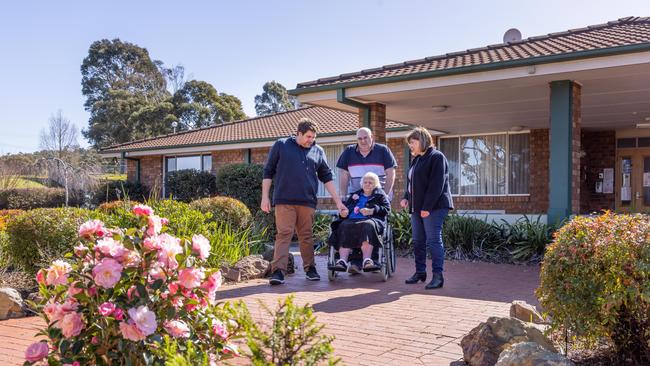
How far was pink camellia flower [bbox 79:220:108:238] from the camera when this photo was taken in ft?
8.40

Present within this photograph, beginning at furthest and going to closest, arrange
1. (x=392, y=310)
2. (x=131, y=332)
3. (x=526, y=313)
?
(x=392, y=310) → (x=526, y=313) → (x=131, y=332)

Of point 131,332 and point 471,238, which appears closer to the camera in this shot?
point 131,332

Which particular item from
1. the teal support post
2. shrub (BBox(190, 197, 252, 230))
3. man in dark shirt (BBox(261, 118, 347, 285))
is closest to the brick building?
the teal support post

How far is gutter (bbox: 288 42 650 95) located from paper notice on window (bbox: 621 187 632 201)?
375 inches

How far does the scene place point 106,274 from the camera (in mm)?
2385

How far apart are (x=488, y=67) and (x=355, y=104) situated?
9.77ft

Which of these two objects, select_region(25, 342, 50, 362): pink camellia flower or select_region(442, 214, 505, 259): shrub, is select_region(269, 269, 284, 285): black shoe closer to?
select_region(442, 214, 505, 259): shrub

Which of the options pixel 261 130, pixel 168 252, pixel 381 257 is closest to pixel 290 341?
pixel 168 252

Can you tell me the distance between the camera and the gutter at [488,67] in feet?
26.7

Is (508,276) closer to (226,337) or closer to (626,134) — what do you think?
(226,337)

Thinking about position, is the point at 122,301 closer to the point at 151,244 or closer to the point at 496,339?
the point at 151,244

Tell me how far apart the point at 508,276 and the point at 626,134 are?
1147cm

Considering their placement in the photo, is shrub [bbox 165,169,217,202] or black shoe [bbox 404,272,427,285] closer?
black shoe [bbox 404,272,427,285]

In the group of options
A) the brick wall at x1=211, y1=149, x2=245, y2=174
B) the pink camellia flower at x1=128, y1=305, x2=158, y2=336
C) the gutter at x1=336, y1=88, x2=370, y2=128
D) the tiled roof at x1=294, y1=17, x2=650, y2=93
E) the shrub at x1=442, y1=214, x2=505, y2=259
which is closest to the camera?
the pink camellia flower at x1=128, y1=305, x2=158, y2=336
